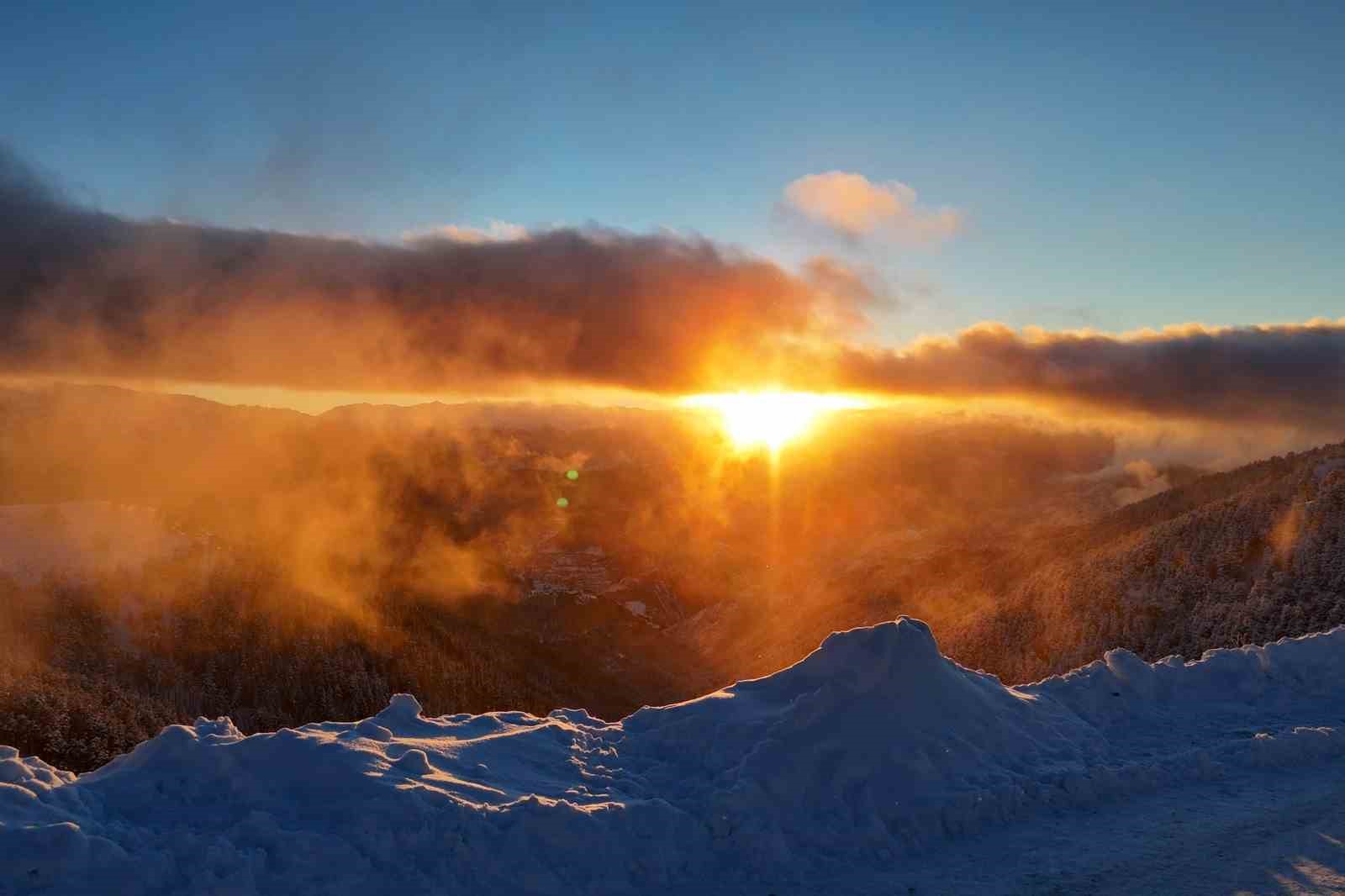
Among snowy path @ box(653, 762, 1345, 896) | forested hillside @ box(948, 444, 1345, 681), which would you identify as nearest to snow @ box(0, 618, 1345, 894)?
snowy path @ box(653, 762, 1345, 896)

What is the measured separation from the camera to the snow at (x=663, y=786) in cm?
918

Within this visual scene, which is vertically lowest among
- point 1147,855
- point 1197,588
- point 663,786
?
point 1197,588

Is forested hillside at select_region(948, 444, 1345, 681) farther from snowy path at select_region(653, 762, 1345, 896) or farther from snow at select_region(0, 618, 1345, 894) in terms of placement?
snowy path at select_region(653, 762, 1345, 896)

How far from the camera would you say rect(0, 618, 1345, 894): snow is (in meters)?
9.18

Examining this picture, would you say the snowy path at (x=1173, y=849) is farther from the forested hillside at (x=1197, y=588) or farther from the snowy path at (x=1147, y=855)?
the forested hillside at (x=1197, y=588)

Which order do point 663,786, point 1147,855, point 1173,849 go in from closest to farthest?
point 1147,855
point 1173,849
point 663,786

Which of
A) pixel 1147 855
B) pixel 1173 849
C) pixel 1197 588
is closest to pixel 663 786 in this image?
pixel 1147 855

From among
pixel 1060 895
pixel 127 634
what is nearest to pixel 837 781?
pixel 1060 895

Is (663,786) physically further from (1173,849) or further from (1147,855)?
(1173,849)

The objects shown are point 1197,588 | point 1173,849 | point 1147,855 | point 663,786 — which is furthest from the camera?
point 1197,588

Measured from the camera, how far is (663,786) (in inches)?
453

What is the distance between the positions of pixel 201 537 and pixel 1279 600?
161m

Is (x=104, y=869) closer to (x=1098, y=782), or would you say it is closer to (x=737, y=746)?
(x=737, y=746)

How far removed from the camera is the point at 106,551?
152875mm
